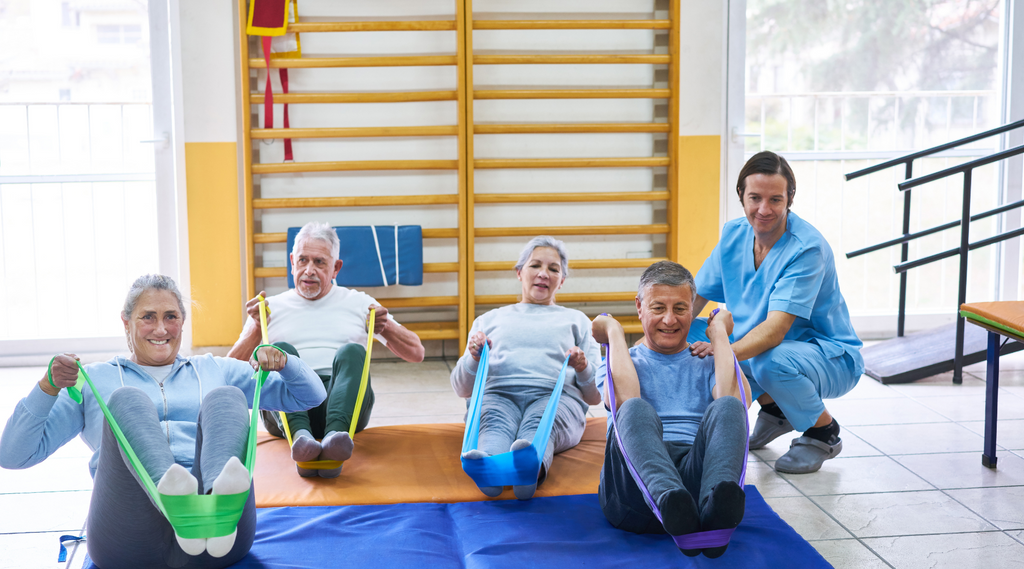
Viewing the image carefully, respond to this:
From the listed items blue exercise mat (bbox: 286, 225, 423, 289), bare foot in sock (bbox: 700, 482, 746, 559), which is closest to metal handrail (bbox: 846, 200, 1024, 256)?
blue exercise mat (bbox: 286, 225, 423, 289)

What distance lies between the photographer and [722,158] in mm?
4543

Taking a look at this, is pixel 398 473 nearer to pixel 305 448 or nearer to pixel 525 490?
pixel 305 448

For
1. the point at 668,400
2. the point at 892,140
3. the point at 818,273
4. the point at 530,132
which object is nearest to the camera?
the point at 668,400

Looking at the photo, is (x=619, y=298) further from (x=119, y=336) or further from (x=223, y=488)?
(x=223, y=488)

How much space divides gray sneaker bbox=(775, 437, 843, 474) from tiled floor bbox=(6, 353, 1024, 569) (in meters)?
0.03

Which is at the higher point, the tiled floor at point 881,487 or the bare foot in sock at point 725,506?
the bare foot in sock at point 725,506

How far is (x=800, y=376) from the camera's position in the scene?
2.61 metres

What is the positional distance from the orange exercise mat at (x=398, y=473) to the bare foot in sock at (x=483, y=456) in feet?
0.11

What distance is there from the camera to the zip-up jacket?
1786 millimetres

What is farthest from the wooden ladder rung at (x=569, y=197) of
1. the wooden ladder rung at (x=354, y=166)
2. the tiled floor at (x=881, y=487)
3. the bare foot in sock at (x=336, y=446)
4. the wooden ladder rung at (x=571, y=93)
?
the bare foot in sock at (x=336, y=446)

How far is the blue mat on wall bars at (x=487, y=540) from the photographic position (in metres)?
1.97

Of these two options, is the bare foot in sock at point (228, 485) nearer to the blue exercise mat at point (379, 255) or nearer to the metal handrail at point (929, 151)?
the blue exercise mat at point (379, 255)

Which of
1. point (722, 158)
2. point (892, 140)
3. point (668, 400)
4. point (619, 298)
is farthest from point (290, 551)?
point (892, 140)

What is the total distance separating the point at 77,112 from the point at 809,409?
4.10m
